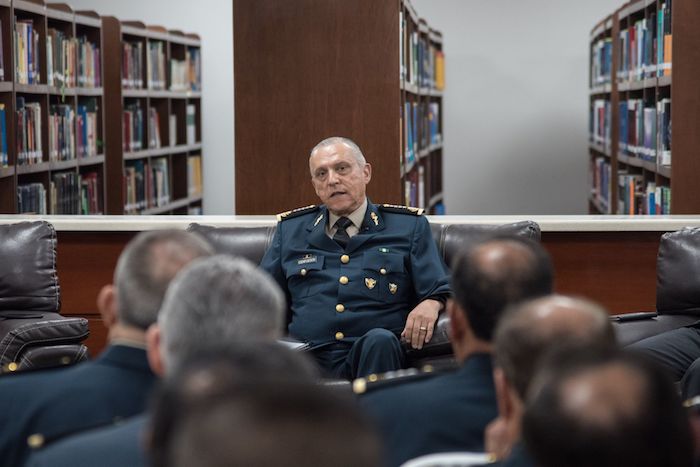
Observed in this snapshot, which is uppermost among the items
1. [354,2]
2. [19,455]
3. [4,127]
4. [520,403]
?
[354,2]

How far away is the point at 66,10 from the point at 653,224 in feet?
12.8

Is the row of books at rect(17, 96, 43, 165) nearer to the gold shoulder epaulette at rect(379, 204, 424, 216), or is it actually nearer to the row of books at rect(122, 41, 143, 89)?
the row of books at rect(122, 41, 143, 89)

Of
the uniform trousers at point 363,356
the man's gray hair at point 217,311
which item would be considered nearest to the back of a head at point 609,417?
the man's gray hair at point 217,311

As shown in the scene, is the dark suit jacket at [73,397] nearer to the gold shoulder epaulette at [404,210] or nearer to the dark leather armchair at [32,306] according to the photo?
the dark leather armchair at [32,306]

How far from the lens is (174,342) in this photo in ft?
4.92

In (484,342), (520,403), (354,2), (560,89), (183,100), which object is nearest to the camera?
(520,403)

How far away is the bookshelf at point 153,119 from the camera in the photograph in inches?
302

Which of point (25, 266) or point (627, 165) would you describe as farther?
point (627, 165)

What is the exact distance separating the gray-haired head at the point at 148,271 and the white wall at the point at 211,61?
811 centimetres

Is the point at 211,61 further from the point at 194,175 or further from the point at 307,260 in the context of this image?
→ the point at 307,260

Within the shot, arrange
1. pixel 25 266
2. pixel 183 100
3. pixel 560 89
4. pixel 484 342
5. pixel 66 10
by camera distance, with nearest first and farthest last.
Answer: pixel 484 342 → pixel 25 266 → pixel 66 10 → pixel 183 100 → pixel 560 89

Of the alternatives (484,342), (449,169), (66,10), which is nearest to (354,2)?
(66,10)

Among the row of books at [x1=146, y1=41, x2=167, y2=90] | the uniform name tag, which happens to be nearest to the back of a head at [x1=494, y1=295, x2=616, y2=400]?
the uniform name tag

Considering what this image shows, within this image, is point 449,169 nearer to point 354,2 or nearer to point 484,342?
point 354,2
